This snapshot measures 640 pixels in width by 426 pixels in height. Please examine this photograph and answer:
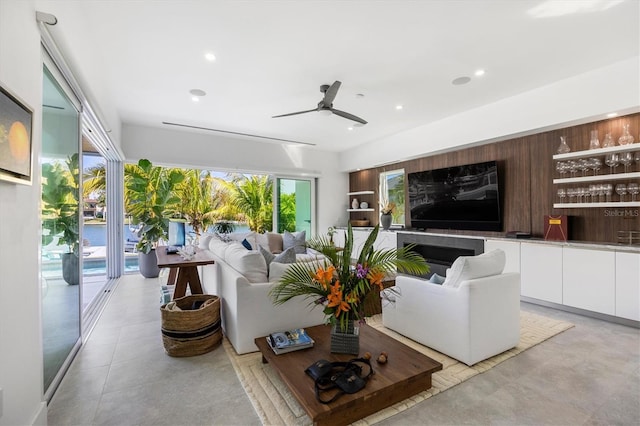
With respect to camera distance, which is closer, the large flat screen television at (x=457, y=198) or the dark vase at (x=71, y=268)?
the dark vase at (x=71, y=268)

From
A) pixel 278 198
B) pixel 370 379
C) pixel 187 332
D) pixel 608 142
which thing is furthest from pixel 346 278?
pixel 278 198

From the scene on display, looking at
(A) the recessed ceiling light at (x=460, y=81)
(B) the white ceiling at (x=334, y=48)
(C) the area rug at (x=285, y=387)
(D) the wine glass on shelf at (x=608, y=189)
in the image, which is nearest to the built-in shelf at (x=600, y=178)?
(D) the wine glass on shelf at (x=608, y=189)

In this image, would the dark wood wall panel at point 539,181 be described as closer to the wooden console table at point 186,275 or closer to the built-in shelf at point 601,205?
the built-in shelf at point 601,205

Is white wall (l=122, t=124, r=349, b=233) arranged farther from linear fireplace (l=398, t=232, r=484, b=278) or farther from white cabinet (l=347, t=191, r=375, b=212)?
linear fireplace (l=398, t=232, r=484, b=278)

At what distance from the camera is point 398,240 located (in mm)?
6164

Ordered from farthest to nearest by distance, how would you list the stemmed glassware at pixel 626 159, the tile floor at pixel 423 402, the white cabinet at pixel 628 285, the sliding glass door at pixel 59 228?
the stemmed glassware at pixel 626 159
the white cabinet at pixel 628 285
the sliding glass door at pixel 59 228
the tile floor at pixel 423 402

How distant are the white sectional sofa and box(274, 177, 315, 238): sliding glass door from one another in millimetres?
4483

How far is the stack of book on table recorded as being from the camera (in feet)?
6.91

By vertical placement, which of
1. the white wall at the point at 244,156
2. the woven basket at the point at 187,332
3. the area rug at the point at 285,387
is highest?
the white wall at the point at 244,156

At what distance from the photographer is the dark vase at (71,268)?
2.48m

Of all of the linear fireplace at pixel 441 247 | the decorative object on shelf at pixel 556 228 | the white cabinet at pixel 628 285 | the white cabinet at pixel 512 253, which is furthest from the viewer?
the linear fireplace at pixel 441 247

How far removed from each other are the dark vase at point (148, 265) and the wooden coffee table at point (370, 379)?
402cm

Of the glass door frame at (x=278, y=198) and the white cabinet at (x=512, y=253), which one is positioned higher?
the glass door frame at (x=278, y=198)

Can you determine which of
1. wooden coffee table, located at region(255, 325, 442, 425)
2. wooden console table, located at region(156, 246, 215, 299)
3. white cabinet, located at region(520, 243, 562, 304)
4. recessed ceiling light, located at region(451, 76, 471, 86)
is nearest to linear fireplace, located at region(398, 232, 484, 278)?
white cabinet, located at region(520, 243, 562, 304)
